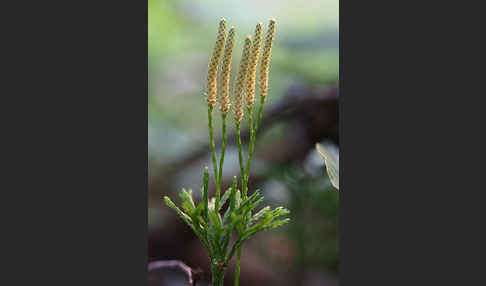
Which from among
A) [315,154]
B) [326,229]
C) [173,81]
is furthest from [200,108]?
[326,229]

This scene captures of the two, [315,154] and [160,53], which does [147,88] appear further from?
[315,154]

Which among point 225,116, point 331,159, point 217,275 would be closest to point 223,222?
point 217,275

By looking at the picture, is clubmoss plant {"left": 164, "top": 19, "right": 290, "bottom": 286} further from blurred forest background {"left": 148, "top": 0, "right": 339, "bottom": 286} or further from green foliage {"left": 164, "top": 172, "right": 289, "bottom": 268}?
blurred forest background {"left": 148, "top": 0, "right": 339, "bottom": 286}

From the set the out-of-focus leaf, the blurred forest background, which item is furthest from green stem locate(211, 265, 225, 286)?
the out-of-focus leaf

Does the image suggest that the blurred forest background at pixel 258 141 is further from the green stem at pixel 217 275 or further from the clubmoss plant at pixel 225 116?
the clubmoss plant at pixel 225 116

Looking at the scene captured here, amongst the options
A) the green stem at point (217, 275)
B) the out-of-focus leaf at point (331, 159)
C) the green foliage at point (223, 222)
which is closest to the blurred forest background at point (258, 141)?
the out-of-focus leaf at point (331, 159)

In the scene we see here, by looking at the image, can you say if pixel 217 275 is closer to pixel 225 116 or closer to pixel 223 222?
pixel 223 222
